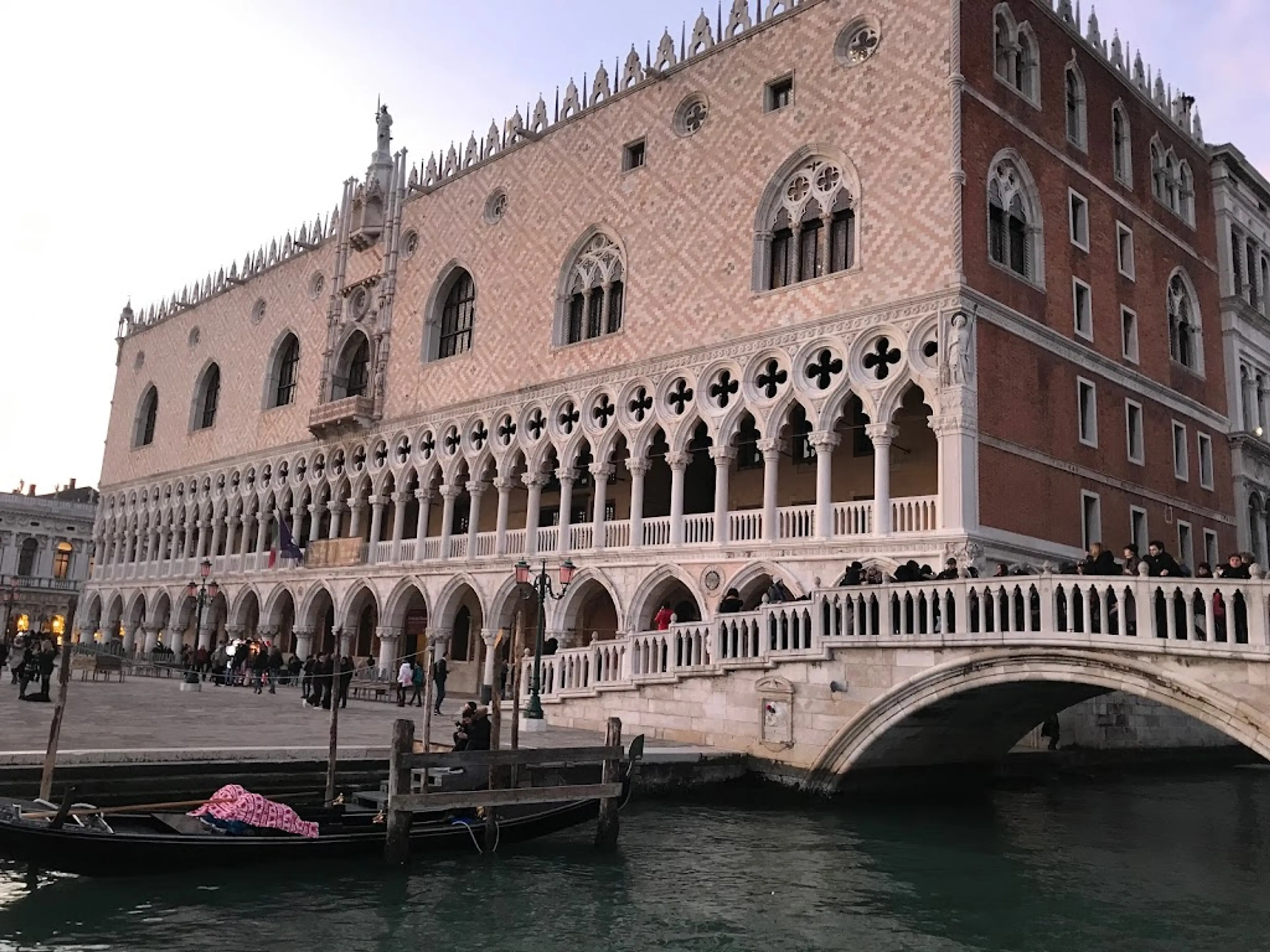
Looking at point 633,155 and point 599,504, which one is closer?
point 599,504

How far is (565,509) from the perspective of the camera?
19.7m

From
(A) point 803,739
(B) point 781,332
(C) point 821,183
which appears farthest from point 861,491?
(A) point 803,739

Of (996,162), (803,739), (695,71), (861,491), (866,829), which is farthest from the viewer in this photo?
(695,71)

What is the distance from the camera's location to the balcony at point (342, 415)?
2486 cm

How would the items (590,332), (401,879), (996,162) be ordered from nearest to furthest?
(401,879), (996,162), (590,332)

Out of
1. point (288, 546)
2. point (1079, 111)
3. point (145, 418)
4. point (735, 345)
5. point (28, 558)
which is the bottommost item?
point (288, 546)

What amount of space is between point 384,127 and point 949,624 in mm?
23196

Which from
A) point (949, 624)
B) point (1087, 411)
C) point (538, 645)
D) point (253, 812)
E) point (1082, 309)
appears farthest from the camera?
point (1082, 309)

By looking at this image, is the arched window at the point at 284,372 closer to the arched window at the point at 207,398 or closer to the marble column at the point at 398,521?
the arched window at the point at 207,398

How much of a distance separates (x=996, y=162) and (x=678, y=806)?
1051 centimetres

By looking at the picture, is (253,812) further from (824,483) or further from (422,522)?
(422,522)

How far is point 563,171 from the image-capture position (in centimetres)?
2167

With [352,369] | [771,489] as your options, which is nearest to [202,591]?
[352,369]

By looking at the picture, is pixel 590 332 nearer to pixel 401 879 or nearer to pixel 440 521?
pixel 440 521
